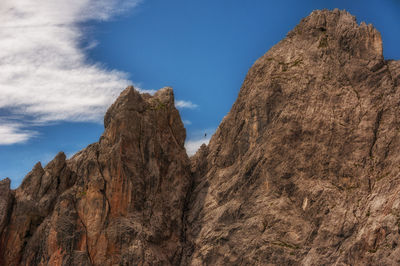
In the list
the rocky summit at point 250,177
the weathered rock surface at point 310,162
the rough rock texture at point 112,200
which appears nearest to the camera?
the weathered rock surface at point 310,162

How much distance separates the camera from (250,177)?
209 feet

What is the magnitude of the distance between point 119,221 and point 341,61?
36467 millimetres

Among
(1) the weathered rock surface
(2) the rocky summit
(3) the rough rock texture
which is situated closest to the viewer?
(1) the weathered rock surface

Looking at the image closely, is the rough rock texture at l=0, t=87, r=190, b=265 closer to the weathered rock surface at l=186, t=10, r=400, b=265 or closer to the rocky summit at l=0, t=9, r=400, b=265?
the rocky summit at l=0, t=9, r=400, b=265

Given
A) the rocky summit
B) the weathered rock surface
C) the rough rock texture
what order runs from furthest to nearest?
the rough rock texture
the rocky summit
the weathered rock surface

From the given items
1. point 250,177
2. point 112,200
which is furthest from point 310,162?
point 112,200

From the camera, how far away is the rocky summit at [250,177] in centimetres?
5659

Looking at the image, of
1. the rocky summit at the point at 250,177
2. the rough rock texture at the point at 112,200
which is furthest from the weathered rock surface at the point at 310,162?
the rough rock texture at the point at 112,200

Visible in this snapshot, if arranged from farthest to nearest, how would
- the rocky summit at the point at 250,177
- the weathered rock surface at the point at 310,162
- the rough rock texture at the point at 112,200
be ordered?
the rough rock texture at the point at 112,200
the rocky summit at the point at 250,177
the weathered rock surface at the point at 310,162

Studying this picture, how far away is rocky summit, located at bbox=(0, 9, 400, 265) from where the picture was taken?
186 ft

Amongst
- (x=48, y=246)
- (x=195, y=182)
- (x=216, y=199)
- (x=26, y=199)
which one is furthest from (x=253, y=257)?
(x=26, y=199)

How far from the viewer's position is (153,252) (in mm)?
61562

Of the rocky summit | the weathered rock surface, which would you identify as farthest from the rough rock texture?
the weathered rock surface

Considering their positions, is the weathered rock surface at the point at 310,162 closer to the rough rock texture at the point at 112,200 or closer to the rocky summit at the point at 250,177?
the rocky summit at the point at 250,177
